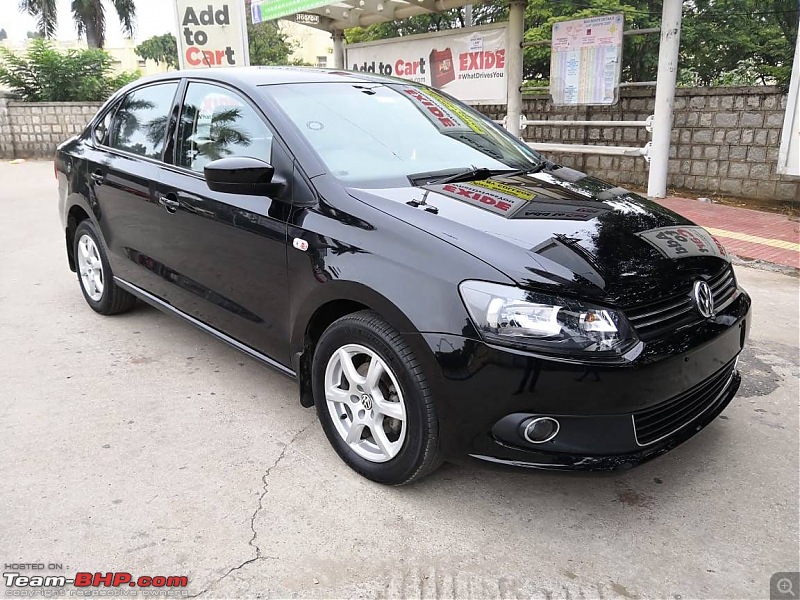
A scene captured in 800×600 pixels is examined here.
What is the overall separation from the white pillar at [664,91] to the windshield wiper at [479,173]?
220 inches

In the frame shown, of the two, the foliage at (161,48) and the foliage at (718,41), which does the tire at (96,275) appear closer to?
the foliage at (718,41)

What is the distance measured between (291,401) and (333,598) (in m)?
1.49

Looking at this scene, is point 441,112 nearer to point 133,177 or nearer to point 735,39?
point 133,177

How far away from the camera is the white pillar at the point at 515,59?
9383 millimetres

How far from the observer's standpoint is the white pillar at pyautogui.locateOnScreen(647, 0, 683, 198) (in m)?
7.94

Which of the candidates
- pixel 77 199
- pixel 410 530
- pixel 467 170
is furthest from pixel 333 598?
pixel 77 199

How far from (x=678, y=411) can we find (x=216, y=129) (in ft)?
8.68

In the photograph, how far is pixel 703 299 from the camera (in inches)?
100

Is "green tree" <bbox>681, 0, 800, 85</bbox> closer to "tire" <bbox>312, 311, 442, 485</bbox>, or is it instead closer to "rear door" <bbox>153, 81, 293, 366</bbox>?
"rear door" <bbox>153, 81, 293, 366</bbox>

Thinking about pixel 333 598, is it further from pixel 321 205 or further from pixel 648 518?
pixel 321 205

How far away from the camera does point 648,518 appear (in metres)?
2.57

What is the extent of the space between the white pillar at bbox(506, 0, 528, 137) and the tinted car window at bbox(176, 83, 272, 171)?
21.0ft

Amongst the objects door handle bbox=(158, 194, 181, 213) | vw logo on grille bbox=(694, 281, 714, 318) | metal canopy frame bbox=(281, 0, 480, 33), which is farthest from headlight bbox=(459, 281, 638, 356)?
metal canopy frame bbox=(281, 0, 480, 33)

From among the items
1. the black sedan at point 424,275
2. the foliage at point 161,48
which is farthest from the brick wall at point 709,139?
the foliage at point 161,48
